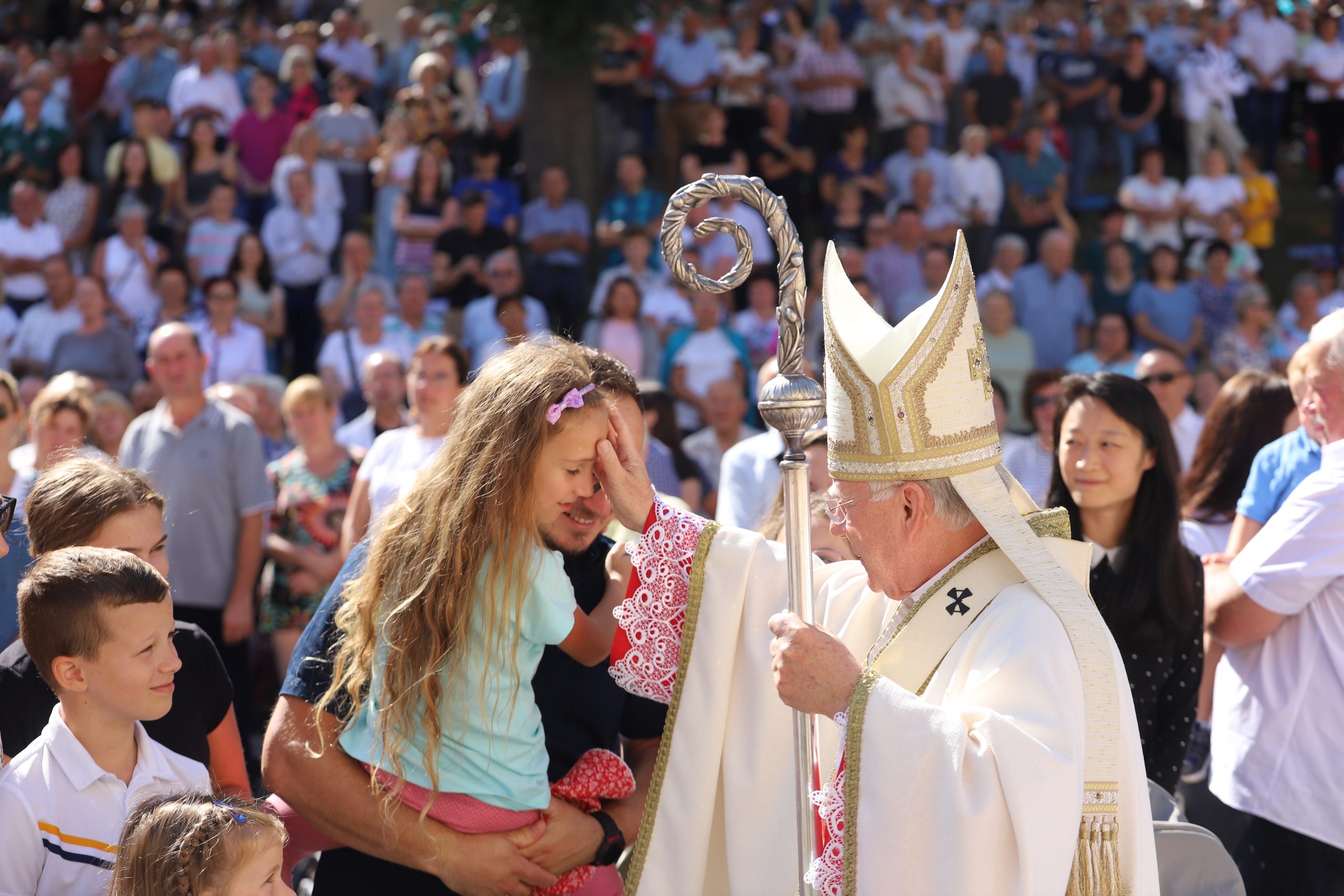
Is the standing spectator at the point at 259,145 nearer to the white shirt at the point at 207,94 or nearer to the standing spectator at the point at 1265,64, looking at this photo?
the white shirt at the point at 207,94

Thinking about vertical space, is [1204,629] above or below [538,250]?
below

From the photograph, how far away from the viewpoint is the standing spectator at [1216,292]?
38.5 feet

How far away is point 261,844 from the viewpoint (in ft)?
8.42

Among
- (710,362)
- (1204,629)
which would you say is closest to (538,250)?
(710,362)

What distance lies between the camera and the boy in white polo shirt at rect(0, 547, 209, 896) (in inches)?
108

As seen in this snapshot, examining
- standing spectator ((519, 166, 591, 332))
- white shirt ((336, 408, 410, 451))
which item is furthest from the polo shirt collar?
standing spectator ((519, 166, 591, 332))

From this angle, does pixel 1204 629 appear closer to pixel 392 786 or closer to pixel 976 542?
pixel 976 542

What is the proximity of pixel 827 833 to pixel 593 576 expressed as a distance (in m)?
0.94

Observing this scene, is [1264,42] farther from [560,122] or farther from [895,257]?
[560,122]

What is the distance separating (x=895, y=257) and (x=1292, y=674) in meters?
7.73

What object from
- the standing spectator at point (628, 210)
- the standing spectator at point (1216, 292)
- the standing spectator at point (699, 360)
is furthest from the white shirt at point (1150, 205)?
the standing spectator at point (699, 360)

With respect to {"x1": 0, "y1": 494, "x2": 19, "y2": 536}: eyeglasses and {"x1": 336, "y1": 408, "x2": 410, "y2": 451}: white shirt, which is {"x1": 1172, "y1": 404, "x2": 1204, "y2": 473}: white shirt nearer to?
{"x1": 336, "y1": 408, "x2": 410, "y2": 451}: white shirt

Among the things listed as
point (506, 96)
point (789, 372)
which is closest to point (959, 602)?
point (789, 372)

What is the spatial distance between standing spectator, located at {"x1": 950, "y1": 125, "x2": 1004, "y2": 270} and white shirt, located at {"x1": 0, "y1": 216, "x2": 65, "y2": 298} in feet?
24.5
